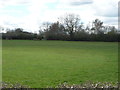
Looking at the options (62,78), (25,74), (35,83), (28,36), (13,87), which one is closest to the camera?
(13,87)

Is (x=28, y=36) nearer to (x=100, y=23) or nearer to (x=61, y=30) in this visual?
(x=61, y=30)

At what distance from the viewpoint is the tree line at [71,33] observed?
56.7 m

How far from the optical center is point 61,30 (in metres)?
59.5

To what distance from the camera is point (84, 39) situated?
191ft

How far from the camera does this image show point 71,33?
60.2m

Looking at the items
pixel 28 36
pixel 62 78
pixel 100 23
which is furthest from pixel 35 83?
pixel 100 23

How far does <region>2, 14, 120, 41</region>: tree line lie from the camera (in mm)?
56656

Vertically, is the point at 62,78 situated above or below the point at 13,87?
below

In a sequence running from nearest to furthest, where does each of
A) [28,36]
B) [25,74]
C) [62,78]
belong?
[62,78] < [25,74] < [28,36]

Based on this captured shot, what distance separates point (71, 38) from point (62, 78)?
48730 mm

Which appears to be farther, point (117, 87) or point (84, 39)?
point (84, 39)

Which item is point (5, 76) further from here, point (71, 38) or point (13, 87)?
point (71, 38)

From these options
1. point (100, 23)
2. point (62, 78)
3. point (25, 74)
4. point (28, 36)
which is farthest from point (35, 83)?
point (100, 23)

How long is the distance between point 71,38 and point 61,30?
3.16 meters
